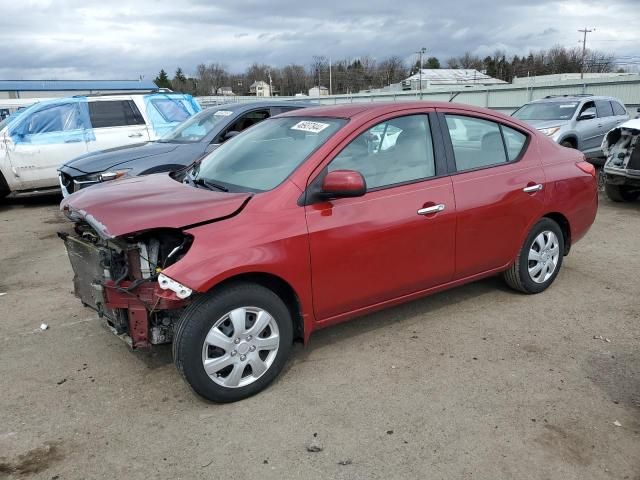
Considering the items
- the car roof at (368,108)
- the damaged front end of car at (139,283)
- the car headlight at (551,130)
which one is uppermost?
the car roof at (368,108)

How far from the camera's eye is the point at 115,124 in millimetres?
10242

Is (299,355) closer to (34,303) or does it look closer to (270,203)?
(270,203)

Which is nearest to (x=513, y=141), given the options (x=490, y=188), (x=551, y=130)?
(x=490, y=188)

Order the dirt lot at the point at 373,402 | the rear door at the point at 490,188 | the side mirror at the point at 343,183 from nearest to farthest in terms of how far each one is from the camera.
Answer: the dirt lot at the point at 373,402 < the side mirror at the point at 343,183 < the rear door at the point at 490,188

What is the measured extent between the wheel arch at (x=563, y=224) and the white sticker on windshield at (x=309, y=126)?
227cm

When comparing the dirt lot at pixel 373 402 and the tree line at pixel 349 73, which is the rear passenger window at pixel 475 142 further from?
the tree line at pixel 349 73

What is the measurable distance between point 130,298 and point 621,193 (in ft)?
29.1

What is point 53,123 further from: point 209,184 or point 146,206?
point 146,206

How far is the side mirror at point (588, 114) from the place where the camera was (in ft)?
40.0

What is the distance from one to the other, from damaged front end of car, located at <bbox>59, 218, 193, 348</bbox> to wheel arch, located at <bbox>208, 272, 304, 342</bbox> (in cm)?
29

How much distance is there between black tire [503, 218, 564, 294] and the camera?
15.6 feet

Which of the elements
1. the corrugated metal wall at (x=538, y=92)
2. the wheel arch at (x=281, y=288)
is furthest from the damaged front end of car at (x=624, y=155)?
the wheel arch at (x=281, y=288)

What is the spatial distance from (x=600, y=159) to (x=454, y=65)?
96195 millimetres

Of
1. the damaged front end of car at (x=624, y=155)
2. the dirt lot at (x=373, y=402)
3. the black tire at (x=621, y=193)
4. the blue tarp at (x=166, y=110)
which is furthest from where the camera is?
the blue tarp at (x=166, y=110)
